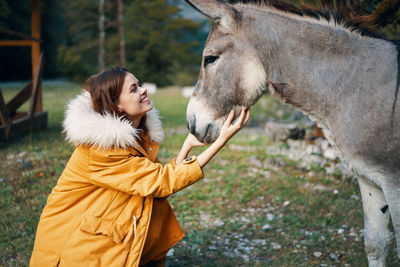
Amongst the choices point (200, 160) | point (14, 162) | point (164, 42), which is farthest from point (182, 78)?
point (200, 160)

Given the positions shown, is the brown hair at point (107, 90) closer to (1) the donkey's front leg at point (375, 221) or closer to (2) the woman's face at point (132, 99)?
(2) the woman's face at point (132, 99)

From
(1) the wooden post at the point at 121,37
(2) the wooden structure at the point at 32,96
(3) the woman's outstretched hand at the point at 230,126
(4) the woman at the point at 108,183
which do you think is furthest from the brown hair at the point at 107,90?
(1) the wooden post at the point at 121,37

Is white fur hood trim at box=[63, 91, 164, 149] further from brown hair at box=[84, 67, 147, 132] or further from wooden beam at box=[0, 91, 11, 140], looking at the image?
wooden beam at box=[0, 91, 11, 140]

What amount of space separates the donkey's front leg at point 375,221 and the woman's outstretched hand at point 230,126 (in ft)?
3.00

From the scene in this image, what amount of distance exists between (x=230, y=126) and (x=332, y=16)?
101cm

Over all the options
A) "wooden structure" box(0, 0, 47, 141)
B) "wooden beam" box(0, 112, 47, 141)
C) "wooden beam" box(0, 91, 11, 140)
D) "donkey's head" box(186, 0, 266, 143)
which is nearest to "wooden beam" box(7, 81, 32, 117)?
"wooden structure" box(0, 0, 47, 141)

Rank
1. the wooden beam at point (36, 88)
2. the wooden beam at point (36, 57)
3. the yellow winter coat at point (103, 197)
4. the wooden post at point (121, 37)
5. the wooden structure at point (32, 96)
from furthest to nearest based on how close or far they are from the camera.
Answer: the wooden post at point (121, 37)
the wooden beam at point (36, 57)
the wooden beam at point (36, 88)
the wooden structure at point (32, 96)
the yellow winter coat at point (103, 197)

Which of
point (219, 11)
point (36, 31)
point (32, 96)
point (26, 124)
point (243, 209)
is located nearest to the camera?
point (219, 11)

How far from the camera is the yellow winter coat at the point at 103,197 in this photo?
2186 millimetres

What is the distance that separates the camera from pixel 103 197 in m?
2.32

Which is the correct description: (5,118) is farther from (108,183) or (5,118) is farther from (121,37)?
(121,37)

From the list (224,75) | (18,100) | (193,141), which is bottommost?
(18,100)

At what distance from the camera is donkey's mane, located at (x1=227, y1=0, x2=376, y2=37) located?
2299 millimetres

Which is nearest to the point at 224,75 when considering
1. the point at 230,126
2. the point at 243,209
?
the point at 230,126
